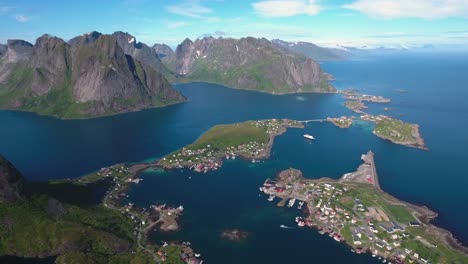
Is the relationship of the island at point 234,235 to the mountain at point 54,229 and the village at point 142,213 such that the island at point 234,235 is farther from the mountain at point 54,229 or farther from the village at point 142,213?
the mountain at point 54,229

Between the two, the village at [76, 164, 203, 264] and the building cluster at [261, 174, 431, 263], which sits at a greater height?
the village at [76, 164, 203, 264]

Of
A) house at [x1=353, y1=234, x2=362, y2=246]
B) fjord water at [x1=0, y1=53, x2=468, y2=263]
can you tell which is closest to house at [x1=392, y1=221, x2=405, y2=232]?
house at [x1=353, y1=234, x2=362, y2=246]

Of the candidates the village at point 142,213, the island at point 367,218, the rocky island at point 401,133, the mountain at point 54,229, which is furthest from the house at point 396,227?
the rocky island at point 401,133

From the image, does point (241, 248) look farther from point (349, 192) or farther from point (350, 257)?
point (349, 192)

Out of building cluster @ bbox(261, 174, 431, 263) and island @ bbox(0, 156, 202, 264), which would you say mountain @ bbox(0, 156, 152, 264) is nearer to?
island @ bbox(0, 156, 202, 264)

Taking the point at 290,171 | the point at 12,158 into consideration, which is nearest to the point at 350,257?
the point at 290,171

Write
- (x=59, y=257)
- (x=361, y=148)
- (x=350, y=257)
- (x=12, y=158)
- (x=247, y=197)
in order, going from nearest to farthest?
(x=59, y=257) → (x=350, y=257) → (x=247, y=197) → (x=12, y=158) → (x=361, y=148)

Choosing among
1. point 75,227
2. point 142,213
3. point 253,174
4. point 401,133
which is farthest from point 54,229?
point 401,133
